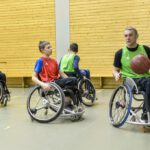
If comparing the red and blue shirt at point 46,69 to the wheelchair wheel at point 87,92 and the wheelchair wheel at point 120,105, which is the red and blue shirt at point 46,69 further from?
the wheelchair wheel at point 87,92

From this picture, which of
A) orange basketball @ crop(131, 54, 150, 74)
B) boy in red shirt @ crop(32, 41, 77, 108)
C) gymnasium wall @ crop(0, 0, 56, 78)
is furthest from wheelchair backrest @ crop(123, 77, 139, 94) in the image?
gymnasium wall @ crop(0, 0, 56, 78)

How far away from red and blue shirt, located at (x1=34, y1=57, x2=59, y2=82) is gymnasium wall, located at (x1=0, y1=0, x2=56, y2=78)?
4.21 meters

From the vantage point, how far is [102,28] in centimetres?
806

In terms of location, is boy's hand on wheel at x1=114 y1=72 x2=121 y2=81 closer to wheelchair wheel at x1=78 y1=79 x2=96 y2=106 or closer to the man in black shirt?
the man in black shirt

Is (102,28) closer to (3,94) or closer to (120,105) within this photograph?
(3,94)

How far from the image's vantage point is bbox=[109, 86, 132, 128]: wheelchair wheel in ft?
11.4

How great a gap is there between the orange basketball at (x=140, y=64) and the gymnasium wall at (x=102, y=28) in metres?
4.26

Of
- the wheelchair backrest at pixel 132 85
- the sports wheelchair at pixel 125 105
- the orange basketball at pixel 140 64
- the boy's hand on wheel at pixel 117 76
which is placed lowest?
the sports wheelchair at pixel 125 105

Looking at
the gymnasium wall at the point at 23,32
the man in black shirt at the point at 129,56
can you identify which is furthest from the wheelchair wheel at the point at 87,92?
the gymnasium wall at the point at 23,32

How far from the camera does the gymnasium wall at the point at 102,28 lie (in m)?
7.72

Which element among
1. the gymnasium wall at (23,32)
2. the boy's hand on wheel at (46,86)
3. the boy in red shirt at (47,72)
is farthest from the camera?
the gymnasium wall at (23,32)

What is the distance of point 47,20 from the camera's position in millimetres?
8500

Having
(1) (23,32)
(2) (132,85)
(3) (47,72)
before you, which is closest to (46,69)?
(3) (47,72)

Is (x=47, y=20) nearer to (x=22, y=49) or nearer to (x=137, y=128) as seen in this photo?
(x=22, y=49)
